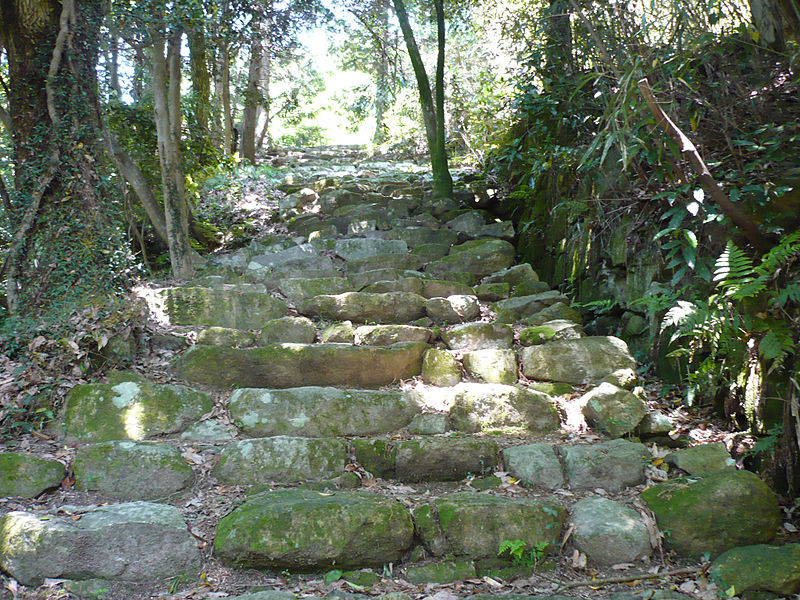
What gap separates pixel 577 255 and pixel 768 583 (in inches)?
136

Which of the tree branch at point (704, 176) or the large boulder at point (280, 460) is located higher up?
the tree branch at point (704, 176)

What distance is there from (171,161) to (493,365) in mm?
4368

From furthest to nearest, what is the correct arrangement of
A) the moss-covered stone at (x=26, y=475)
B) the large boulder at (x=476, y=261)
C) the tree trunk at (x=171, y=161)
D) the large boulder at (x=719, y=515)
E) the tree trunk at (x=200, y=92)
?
the tree trunk at (x=200, y=92), the large boulder at (x=476, y=261), the tree trunk at (x=171, y=161), the moss-covered stone at (x=26, y=475), the large boulder at (x=719, y=515)

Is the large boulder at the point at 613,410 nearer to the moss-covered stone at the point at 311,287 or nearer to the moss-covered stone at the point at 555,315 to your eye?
the moss-covered stone at the point at 555,315

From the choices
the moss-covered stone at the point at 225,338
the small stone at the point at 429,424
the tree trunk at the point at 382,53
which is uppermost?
the tree trunk at the point at 382,53

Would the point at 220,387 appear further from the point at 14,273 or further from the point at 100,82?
the point at 100,82

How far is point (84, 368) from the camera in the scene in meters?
3.79

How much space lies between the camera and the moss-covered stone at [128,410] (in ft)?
11.1

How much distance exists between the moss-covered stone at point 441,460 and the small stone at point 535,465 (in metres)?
0.11

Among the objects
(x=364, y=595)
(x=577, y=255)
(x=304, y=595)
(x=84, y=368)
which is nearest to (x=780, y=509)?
(x=364, y=595)

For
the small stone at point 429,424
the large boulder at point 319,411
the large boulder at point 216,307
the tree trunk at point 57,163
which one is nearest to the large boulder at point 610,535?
the small stone at point 429,424

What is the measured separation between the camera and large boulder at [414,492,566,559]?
2.67 metres

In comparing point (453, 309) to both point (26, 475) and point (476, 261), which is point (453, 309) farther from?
point (26, 475)

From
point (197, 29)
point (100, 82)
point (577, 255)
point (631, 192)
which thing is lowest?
point (577, 255)
